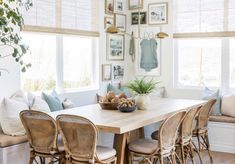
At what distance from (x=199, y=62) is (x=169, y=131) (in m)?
2.99

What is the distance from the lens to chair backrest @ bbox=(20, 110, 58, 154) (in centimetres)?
370

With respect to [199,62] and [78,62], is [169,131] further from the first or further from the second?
[199,62]

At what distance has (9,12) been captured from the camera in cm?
279

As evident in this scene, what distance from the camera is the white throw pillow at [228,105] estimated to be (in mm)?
5830

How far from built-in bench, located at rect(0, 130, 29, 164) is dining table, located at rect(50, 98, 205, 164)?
49 centimetres

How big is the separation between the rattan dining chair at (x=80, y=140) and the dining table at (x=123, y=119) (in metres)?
0.18

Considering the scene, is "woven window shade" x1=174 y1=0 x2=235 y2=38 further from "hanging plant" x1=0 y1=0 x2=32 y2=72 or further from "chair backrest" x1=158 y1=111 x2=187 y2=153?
"hanging plant" x1=0 y1=0 x2=32 y2=72

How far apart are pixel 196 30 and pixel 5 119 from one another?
3.65 metres

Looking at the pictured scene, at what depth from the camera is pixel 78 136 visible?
348cm

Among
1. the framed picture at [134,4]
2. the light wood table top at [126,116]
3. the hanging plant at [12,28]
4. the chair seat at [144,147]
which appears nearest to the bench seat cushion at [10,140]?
the light wood table top at [126,116]

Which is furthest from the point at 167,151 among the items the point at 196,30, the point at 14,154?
the point at 196,30

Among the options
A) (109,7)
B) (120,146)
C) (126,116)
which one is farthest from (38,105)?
(109,7)

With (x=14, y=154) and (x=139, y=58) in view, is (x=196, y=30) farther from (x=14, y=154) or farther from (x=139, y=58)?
(x=14, y=154)

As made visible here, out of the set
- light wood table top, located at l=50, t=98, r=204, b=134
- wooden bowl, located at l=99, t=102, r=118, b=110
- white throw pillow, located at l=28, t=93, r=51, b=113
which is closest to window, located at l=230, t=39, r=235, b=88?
light wood table top, located at l=50, t=98, r=204, b=134
